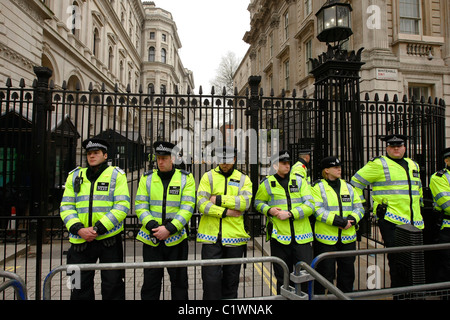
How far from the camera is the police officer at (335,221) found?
3.43m

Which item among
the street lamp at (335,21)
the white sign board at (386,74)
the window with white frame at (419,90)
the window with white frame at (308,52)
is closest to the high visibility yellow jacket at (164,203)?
the street lamp at (335,21)

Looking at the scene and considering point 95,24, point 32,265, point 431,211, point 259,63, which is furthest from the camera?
point 259,63

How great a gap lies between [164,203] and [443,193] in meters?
4.09

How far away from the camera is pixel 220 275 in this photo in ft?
10.6

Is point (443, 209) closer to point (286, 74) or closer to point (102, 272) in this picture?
point (102, 272)


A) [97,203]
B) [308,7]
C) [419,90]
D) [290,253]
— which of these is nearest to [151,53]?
[308,7]

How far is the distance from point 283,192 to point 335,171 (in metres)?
0.79

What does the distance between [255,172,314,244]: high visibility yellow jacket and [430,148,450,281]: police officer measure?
204 centimetres

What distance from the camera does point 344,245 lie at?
3.53 metres

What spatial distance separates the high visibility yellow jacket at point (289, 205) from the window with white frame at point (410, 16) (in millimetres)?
13722

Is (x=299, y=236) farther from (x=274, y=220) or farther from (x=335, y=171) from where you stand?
(x=335, y=171)

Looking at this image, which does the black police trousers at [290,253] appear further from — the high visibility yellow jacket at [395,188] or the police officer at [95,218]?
the police officer at [95,218]
